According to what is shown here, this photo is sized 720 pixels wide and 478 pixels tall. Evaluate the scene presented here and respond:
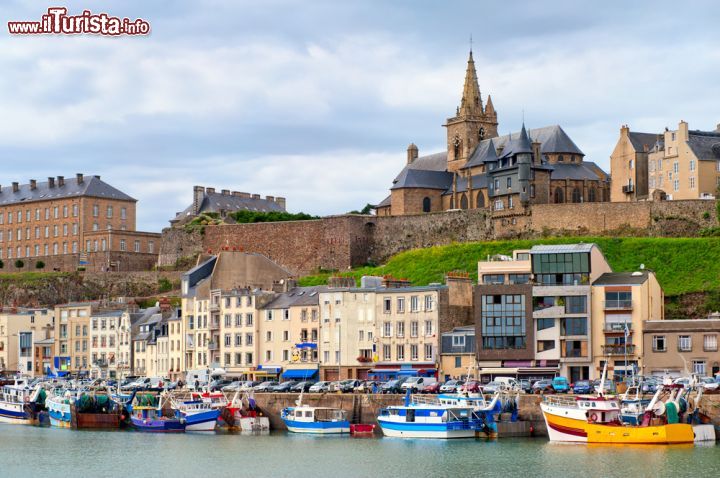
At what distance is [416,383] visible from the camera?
72062 millimetres

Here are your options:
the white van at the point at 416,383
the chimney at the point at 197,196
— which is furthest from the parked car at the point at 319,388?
the chimney at the point at 197,196

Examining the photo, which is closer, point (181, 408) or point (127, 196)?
point (181, 408)

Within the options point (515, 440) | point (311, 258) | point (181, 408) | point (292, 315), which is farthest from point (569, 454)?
point (311, 258)

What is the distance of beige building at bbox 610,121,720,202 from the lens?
107m

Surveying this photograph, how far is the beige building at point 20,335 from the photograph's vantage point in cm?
10638

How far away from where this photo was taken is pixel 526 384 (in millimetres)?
70250

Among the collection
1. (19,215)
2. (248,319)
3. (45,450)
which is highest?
(19,215)

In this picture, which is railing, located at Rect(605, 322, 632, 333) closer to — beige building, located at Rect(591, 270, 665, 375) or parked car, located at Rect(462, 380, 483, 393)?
beige building, located at Rect(591, 270, 665, 375)

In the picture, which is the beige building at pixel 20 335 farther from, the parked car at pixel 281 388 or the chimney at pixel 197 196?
the chimney at pixel 197 196

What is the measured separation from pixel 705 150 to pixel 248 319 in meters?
40.5

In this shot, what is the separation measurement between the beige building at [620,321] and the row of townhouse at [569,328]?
54 mm

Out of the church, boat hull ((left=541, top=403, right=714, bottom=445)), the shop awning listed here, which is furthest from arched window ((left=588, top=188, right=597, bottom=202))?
boat hull ((left=541, top=403, right=714, bottom=445))

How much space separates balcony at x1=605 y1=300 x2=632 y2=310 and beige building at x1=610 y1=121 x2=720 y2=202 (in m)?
30.4

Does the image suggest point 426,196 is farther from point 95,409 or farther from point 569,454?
point 569,454
